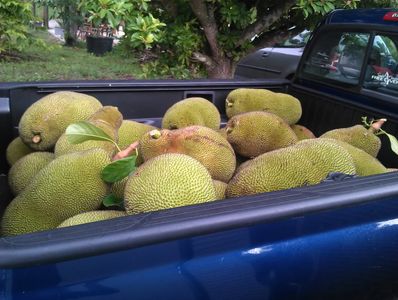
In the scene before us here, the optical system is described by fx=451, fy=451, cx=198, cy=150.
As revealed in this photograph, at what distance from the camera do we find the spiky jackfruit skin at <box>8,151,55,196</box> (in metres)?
1.67

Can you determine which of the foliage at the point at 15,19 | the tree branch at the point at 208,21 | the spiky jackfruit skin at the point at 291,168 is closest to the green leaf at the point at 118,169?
the spiky jackfruit skin at the point at 291,168

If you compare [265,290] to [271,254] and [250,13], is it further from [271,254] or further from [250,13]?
[250,13]

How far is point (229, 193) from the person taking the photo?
4.71 feet

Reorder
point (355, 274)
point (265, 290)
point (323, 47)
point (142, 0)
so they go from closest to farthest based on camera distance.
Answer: point (265, 290) < point (355, 274) < point (142, 0) < point (323, 47)

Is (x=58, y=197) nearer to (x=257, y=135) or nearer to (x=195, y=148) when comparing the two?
(x=195, y=148)

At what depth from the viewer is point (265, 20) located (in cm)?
366

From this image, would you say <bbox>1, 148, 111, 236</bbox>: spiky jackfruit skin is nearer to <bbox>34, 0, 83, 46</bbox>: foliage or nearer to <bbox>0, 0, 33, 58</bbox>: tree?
<bbox>0, 0, 33, 58</bbox>: tree

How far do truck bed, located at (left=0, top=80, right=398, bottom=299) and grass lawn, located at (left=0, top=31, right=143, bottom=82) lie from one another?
4.85 meters

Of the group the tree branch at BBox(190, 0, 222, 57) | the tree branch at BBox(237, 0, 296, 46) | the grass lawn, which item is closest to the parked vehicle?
the grass lawn

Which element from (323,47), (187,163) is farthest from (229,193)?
(323,47)

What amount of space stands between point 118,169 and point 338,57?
67.0 inches

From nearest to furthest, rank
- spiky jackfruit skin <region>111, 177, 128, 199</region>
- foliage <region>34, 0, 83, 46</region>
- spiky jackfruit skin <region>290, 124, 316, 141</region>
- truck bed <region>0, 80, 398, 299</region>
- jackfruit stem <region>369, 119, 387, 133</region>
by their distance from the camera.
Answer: truck bed <region>0, 80, 398, 299</region>
spiky jackfruit skin <region>111, 177, 128, 199</region>
jackfruit stem <region>369, 119, 387, 133</region>
spiky jackfruit skin <region>290, 124, 316, 141</region>
foliage <region>34, 0, 83, 46</region>

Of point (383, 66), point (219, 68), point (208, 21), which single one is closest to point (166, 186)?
point (383, 66)

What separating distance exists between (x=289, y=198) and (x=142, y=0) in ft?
5.17
